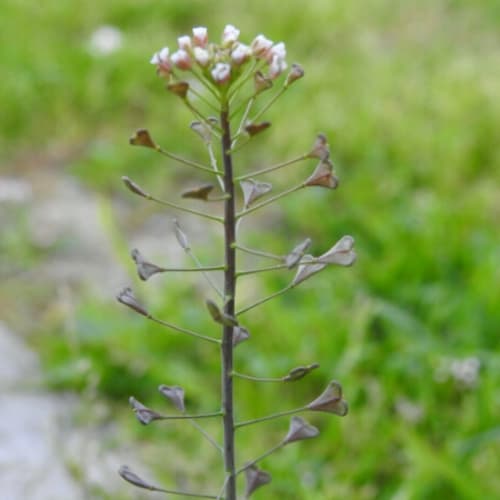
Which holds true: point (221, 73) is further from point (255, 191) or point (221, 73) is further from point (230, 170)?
point (255, 191)

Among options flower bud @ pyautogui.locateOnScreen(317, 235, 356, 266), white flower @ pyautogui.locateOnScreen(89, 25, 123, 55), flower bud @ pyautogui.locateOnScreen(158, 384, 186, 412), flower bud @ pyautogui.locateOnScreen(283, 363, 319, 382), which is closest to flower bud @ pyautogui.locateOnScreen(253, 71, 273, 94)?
flower bud @ pyautogui.locateOnScreen(317, 235, 356, 266)

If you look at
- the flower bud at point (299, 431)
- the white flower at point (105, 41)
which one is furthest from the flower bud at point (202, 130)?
the white flower at point (105, 41)

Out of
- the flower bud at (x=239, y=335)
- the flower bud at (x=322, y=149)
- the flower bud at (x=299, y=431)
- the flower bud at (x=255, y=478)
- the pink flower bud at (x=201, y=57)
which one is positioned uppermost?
the pink flower bud at (x=201, y=57)

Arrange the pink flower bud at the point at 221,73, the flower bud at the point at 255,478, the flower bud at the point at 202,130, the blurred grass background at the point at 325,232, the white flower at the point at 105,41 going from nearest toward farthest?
1. the pink flower bud at the point at 221,73
2. the flower bud at the point at 202,130
3. the flower bud at the point at 255,478
4. the blurred grass background at the point at 325,232
5. the white flower at the point at 105,41

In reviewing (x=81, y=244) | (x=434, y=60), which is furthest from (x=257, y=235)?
(x=434, y=60)

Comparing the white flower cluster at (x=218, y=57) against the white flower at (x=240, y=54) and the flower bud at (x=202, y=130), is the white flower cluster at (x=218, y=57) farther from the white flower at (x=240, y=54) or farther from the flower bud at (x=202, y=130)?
→ the flower bud at (x=202, y=130)

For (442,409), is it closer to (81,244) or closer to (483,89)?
(81,244)
